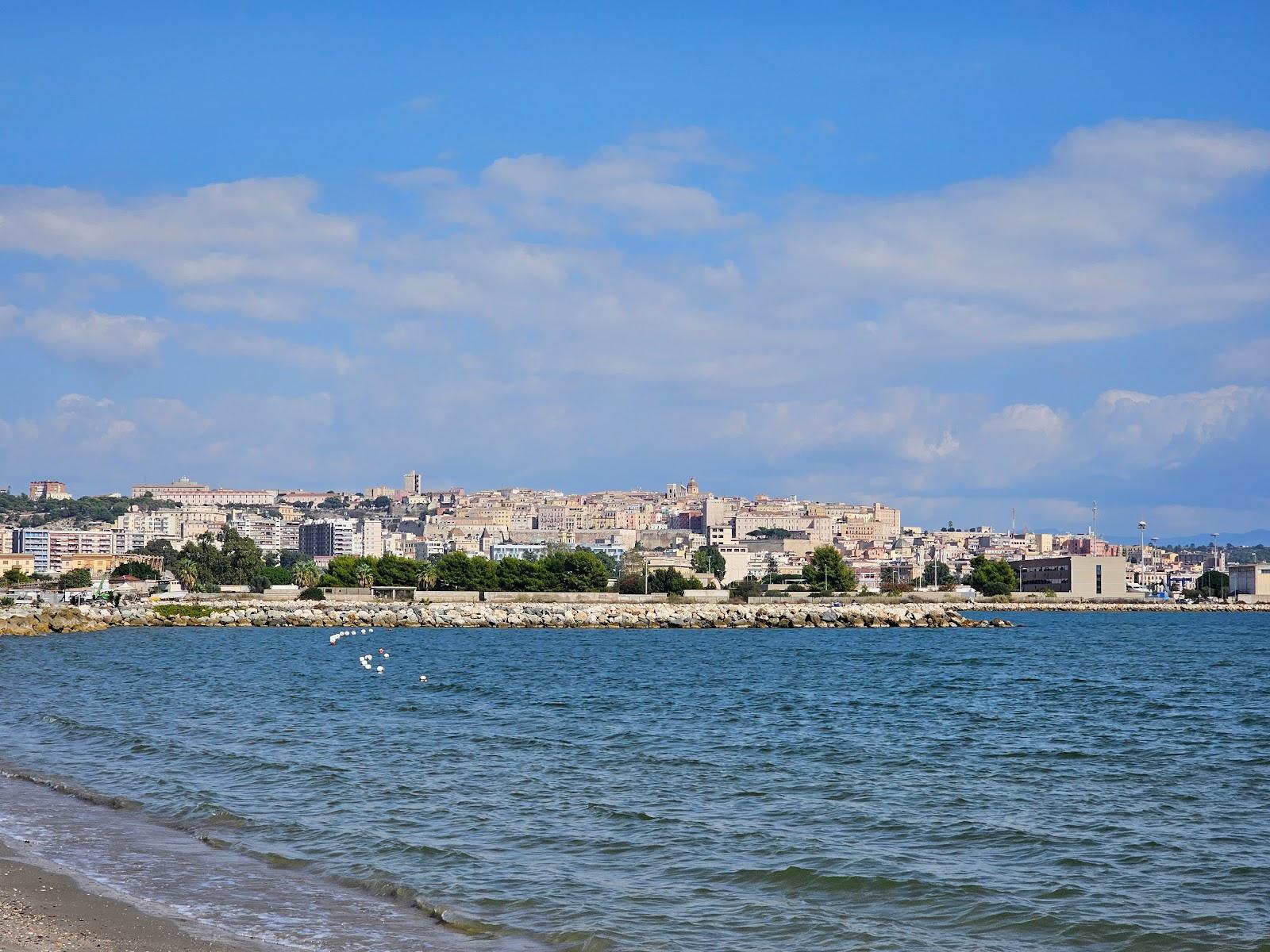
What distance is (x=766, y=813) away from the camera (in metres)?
11.6

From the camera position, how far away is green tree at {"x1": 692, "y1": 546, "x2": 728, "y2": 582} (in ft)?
427

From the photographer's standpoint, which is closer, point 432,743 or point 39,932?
point 39,932

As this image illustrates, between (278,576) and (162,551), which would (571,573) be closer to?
(278,576)

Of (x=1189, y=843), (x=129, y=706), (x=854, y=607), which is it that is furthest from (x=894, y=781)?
(x=854, y=607)

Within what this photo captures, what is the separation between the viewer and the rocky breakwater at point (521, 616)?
186ft

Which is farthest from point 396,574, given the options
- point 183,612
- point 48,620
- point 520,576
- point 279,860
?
point 279,860

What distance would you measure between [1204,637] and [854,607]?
17520 mm

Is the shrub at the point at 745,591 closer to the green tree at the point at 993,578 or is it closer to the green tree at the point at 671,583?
the green tree at the point at 671,583

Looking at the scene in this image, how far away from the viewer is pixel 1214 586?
120625mm

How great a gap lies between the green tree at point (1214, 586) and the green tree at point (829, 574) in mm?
37633

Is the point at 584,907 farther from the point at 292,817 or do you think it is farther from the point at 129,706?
the point at 129,706

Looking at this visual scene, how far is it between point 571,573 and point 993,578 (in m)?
41.0

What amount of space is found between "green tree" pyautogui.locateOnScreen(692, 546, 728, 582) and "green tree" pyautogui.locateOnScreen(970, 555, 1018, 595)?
27880 millimetres

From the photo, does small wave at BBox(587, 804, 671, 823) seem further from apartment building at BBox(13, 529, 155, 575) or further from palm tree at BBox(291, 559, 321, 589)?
apartment building at BBox(13, 529, 155, 575)
